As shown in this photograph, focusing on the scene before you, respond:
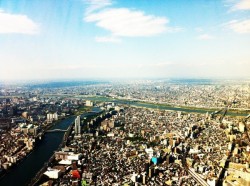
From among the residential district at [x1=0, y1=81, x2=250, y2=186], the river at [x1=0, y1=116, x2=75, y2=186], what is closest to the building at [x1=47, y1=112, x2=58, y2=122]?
the residential district at [x1=0, y1=81, x2=250, y2=186]

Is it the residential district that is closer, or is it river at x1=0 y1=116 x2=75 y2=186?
the residential district

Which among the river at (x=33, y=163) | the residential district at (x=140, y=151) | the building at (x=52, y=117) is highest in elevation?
the building at (x=52, y=117)

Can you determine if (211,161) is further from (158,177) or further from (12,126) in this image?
(12,126)

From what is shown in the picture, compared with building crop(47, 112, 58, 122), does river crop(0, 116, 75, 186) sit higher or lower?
lower

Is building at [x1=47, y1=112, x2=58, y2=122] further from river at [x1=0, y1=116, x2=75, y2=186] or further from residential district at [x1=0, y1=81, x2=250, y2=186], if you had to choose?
river at [x1=0, y1=116, x2=75, y2=186]

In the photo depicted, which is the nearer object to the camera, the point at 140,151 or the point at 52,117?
the point at 140,151

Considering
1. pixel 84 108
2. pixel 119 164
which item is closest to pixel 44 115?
pixel 84 108

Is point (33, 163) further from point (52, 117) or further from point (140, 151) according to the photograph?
point (52, 117)

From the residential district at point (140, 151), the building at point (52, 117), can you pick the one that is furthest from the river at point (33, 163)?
the building at point (52, 117)

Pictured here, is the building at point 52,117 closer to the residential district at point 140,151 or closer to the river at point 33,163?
the residential district at point 140,151

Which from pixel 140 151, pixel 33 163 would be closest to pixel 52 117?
pixel 33 163

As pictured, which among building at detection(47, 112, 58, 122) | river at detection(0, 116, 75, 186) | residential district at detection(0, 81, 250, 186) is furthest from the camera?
building at detection(47, 112, 58, 122)
